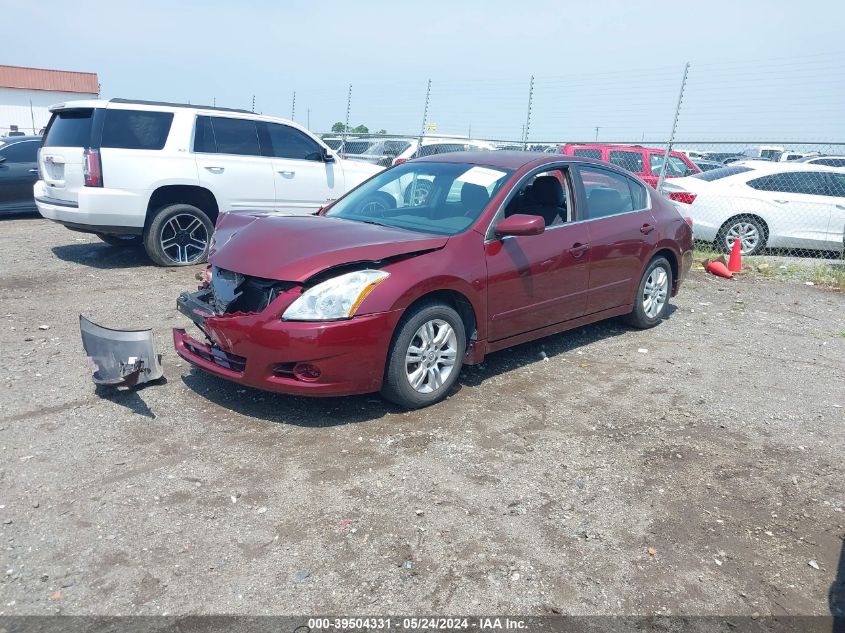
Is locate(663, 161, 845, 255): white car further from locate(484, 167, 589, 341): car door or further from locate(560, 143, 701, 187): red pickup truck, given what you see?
locate(484, 167, 589, 341): car door

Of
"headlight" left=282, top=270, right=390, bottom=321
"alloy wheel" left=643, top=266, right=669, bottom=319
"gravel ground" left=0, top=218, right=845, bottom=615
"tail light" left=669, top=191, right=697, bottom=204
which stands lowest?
"gravel ground" left=0, top=218, right=845, bottom=615

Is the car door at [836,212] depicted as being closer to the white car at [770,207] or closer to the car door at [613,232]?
the white car at [770,207]

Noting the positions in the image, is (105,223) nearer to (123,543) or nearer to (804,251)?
(123,543)

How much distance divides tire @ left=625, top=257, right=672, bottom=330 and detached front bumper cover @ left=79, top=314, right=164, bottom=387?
14.0 feet

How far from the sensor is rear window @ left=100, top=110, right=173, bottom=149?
7949 mm

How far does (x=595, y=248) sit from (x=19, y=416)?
14.1 feet

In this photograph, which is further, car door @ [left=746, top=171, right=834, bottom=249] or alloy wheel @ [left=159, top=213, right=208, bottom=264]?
car door @ [left=746, top=171, right=834, bottom=249]

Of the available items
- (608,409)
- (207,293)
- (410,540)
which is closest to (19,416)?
(207,293)

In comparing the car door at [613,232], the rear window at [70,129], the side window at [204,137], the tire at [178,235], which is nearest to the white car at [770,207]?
the car door at [613,232]

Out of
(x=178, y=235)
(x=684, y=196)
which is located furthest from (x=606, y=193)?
(x=684, y=196)

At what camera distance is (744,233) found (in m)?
11.1

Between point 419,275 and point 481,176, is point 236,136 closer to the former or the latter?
point 481,176

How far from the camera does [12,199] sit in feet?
39.4

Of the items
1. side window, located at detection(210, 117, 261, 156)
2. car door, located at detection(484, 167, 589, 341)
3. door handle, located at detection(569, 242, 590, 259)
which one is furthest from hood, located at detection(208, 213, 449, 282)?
side window, located at detection(210, 117, 261, 156)
